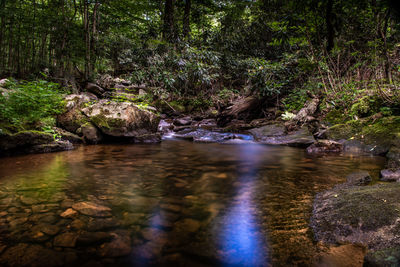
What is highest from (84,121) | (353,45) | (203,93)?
(353,45)

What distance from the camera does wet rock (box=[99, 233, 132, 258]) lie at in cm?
156

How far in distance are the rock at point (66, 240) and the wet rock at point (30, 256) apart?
0.08 m

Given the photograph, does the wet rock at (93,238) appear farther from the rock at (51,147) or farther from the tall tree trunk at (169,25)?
the tall tree trunk at (169,25)

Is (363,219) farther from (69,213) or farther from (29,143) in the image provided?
(29,143)

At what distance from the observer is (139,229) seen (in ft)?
A: 6.25

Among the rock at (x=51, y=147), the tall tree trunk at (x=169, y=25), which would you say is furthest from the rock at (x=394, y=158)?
the tall tree trunk at (x=169, y=25)

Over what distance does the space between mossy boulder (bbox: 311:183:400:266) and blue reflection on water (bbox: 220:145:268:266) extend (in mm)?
482

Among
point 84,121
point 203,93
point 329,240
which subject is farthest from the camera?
point 203,93

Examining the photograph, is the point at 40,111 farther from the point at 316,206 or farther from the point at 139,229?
the point at 316,206

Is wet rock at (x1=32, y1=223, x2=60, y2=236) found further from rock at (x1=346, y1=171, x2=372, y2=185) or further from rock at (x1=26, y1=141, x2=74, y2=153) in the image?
rock at (x1=26, y1=141, x2=74, y2=153)

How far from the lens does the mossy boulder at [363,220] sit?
152cm

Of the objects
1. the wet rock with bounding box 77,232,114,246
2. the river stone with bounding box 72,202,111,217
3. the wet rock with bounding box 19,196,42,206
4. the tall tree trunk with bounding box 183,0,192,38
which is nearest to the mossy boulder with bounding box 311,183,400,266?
the wet rock with bounding box 77,232,114,246

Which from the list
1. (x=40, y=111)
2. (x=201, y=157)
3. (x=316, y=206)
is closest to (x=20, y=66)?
(x=40, y=111)

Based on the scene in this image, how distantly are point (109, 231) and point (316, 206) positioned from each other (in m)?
1.98
